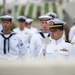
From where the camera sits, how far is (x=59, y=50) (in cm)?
623

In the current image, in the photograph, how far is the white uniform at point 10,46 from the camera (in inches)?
296

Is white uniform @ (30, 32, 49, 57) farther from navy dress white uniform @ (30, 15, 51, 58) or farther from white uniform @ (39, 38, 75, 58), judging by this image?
white uniform @ (39, 38, 75, 58)

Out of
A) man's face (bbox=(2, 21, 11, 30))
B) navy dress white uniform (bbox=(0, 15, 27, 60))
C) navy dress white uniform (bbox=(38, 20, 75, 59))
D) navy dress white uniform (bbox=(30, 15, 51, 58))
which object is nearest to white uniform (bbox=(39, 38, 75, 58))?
navy dress white uniform (bbox=(38, 20, 75, 59))

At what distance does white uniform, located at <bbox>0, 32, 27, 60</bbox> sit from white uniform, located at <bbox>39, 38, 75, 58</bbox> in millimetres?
1340

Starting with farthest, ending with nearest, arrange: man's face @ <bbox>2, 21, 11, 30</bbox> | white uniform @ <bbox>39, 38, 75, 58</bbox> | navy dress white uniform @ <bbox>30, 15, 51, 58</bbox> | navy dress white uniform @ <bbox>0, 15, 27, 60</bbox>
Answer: navy dress white uniform @ <bbox>30, 15, 51, 58</bbox>, man's face @ <bbox>2, 21, 11, 30</bbox>, navy dress white uniform @ <bbox>0, 15, 27, 60</bbox>, white uniform @ <bbox>39, 38, 75, 58</bbox>

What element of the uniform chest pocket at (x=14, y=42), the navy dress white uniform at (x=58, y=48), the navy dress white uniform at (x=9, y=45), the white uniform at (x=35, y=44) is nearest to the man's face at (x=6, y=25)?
the navy dress white uniform at (x=9, y=45)

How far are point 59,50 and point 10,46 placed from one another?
1587mm

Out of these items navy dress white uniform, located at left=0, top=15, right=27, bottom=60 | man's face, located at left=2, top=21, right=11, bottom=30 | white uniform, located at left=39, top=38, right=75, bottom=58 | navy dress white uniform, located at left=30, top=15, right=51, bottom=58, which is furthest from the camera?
navy dress white uniform, located at left=30, top=15, right=51, bottom=58

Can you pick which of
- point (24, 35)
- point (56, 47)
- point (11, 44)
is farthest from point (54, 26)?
point (24, 35)

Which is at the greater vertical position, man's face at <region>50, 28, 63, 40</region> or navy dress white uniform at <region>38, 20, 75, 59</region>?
man's face at <region>50, 28, 63, 40</region>

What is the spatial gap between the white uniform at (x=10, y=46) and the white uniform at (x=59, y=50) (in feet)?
4.40

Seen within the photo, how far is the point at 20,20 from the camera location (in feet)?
38.6

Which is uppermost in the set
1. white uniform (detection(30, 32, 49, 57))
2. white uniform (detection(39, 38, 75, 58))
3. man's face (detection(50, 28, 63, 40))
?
man's face (detection(50, 28, 63, 40))

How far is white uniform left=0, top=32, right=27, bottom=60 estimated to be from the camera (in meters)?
7.51
